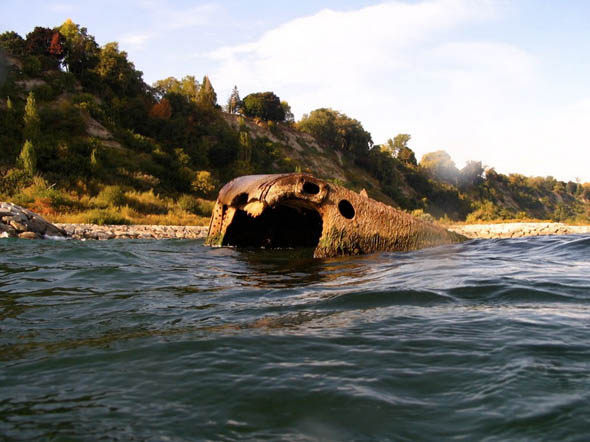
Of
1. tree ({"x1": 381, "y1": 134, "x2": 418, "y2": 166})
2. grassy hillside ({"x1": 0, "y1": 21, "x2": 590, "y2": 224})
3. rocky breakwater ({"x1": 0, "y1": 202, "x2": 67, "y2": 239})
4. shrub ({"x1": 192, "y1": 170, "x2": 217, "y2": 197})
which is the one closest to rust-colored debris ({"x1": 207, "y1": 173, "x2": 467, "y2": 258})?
rocky breakwater ({"x1": 0, "y1": 202, "x2": 67, "y2": 239})

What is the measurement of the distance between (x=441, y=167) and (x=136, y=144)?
2017 inches

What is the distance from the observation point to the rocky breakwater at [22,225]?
449 inches

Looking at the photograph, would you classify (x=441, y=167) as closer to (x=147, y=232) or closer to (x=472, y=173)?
(x=472, y=173)

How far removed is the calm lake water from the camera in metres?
1.57

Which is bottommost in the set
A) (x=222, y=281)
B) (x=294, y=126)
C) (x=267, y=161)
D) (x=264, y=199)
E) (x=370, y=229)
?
(x=222, y=281)

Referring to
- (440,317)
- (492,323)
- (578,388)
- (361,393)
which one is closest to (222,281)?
(440,317)

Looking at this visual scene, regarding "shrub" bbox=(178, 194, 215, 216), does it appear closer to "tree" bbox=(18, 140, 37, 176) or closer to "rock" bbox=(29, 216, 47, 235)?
"tree" bbox=(18, 140, 37, 176)

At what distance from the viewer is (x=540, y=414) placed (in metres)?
1.60

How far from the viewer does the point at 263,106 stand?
4969 cm

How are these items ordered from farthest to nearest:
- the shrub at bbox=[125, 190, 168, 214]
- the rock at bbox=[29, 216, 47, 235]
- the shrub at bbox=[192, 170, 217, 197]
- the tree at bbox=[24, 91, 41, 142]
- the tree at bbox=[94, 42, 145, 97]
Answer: the tree at bbox=[94, 42, 145, 97] → the shrub at bbox=[192, 170, 217, 197] → the tree at bbox=[24, 91, 41, 142] → the shrub at bbox=[125, 190, 168, 214] → the rock at bbox=[29, 216, 47, 235]

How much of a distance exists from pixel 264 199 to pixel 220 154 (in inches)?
1137

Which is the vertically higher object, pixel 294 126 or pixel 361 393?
pixel 294 126

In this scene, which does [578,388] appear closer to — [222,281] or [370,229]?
[222,281]

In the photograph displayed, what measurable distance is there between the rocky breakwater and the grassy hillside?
4.74m
